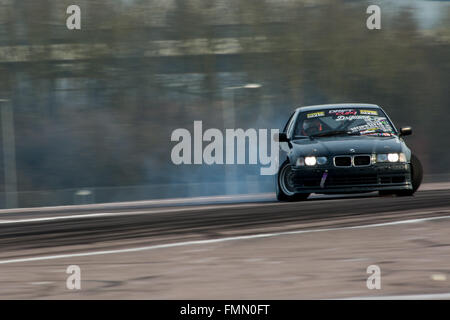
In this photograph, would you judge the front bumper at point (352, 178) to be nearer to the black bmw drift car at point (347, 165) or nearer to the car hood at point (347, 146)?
the black bmw drift car at point (347, 165)

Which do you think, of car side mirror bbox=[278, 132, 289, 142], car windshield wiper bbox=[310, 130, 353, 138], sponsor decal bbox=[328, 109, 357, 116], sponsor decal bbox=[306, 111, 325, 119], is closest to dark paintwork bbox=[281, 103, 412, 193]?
car windshield wiper bbox=[310, 130, 353, 138]

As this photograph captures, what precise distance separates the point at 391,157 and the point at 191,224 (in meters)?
3.54

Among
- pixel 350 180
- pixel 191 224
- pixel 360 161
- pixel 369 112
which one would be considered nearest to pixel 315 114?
pixel 369 112

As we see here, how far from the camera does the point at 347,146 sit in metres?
12.4

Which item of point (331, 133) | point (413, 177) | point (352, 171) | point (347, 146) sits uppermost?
point (331, 133)

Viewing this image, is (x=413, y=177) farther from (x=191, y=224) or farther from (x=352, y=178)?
(x=191, y=224)

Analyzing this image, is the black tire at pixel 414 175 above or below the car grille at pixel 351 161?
below

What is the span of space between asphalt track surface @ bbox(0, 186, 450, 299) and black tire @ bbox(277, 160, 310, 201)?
0.76ft

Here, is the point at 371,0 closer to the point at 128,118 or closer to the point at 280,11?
the point at 280,11

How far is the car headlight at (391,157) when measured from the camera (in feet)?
40.3

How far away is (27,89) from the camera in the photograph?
48.5 metres

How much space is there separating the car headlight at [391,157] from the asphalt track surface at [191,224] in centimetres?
56

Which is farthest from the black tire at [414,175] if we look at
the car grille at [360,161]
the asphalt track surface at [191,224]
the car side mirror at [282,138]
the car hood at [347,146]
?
the car side mirror at [282,138]
